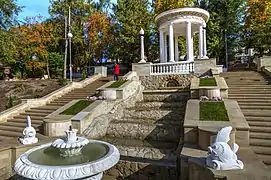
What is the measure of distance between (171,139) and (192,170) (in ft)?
10.0

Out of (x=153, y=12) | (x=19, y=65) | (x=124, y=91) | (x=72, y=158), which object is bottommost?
(x=72, y=158)

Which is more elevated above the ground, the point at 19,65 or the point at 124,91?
the point at 19,65

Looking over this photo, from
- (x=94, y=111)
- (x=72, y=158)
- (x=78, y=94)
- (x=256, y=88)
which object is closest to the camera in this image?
(x=72, y=158)

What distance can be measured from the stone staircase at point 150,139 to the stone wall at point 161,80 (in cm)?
305

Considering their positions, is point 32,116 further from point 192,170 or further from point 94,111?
point 192,170

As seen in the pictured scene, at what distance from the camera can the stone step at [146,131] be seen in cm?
759

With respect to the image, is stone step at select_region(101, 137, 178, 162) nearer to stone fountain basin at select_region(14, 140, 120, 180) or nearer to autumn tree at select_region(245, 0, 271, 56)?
stone fountain basin at select_region(14, 140, 120, 180)

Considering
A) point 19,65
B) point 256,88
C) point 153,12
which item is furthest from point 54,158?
point 19,65

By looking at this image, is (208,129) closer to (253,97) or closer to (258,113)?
(258,113)

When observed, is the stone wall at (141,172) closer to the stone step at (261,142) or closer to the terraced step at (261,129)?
the stone step at (261,142)

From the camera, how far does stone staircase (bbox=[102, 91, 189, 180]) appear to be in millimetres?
5754

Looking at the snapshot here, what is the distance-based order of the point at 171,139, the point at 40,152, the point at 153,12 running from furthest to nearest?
the point at 153,12, the point at 171,139, the point at 40,152

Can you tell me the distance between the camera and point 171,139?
24.8ft

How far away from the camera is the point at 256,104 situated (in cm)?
842
